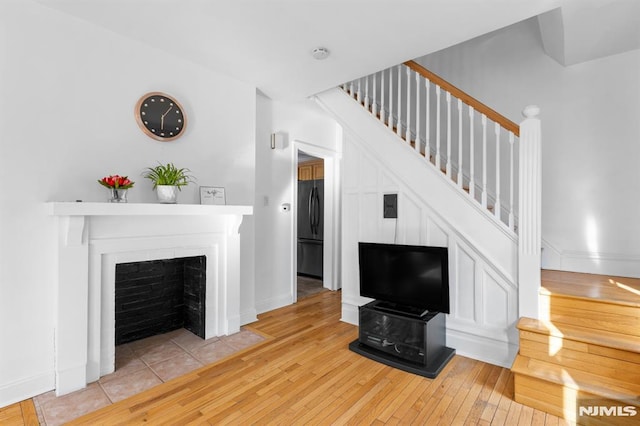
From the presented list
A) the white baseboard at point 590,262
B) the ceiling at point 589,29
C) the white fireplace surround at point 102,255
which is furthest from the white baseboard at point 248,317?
the ceiling at point 589,29

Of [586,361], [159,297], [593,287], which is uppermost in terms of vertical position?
[593,287]

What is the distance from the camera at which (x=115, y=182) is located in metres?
2.36

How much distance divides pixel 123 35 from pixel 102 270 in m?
1.90

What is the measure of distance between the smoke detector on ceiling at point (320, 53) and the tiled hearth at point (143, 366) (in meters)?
2.69

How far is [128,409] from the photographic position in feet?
6.55

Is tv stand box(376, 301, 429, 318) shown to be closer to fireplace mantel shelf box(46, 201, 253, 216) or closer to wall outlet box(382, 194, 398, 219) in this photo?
wall outlet box(382, 194, 398, 219)

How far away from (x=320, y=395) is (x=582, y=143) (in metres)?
3.34

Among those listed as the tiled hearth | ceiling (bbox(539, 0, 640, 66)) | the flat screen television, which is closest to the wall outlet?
the flat screen television

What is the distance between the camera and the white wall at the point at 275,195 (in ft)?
12.7

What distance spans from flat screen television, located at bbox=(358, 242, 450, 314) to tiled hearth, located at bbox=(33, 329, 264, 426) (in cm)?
124

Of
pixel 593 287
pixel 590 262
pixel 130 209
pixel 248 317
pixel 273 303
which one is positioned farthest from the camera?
pixel 273 303

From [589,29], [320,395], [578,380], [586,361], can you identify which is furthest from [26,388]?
[589,29]

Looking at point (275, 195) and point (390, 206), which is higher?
point (275, 195)

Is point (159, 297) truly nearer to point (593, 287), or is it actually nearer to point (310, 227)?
point (310, 227)
